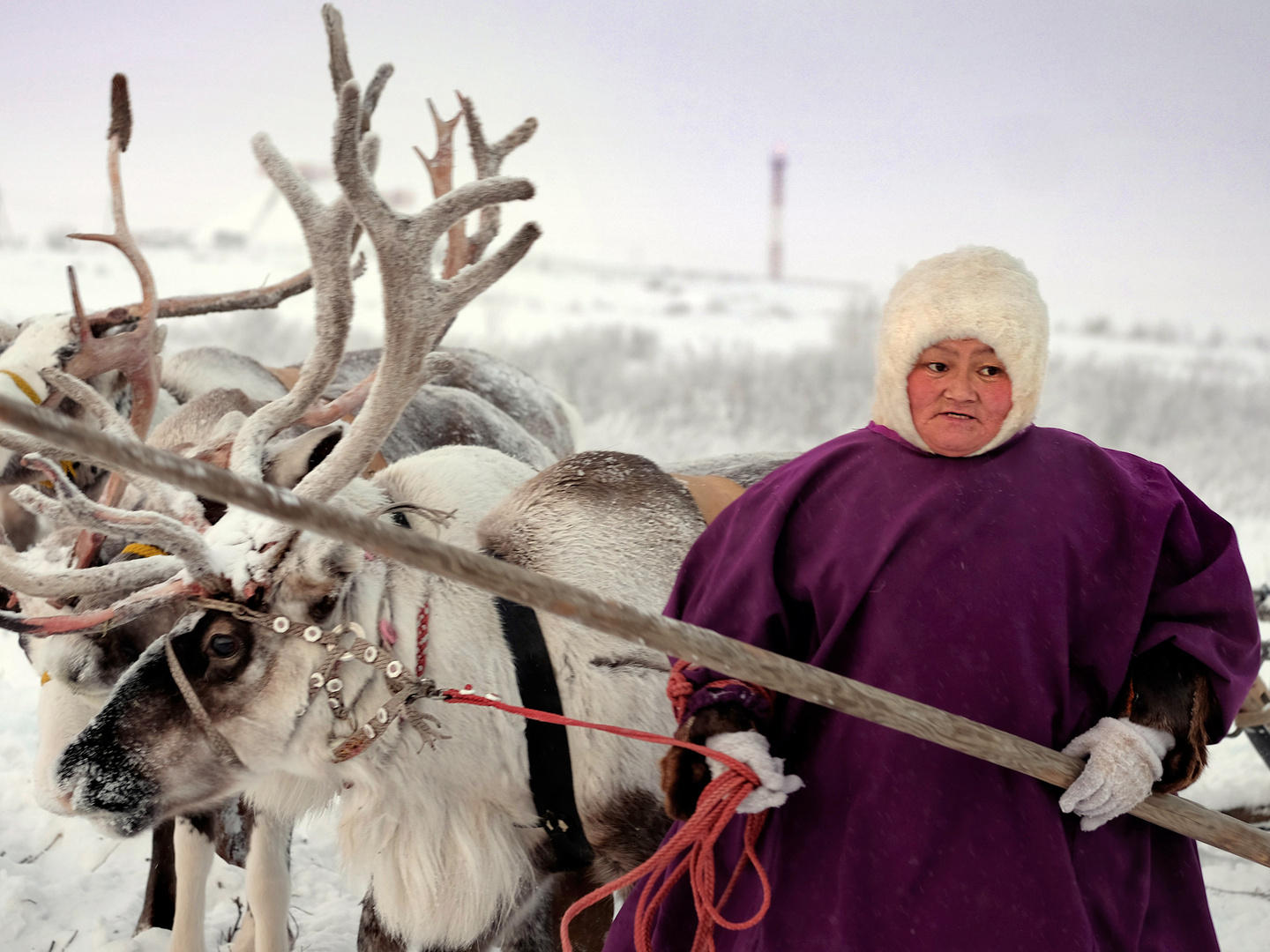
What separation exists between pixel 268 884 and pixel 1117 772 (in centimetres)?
194

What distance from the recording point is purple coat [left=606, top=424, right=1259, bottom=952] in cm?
125

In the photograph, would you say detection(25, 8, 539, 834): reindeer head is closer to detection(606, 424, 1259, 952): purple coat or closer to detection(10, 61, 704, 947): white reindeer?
detection(10, 61, 704, 947): white reindeer

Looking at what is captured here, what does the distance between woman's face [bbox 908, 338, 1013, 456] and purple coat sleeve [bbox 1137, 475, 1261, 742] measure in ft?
0.90

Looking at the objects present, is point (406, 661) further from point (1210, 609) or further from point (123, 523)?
point (1210, 609)

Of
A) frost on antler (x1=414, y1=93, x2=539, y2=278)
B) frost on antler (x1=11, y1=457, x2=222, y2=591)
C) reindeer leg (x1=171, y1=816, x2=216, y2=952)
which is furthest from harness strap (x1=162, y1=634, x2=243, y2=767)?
frost on antler (x1=414, y1=93, x2=539, y2=278)

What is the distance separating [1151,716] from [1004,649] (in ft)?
Answer: 0.64

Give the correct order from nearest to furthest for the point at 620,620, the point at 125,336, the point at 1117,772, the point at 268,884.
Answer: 1. the point at 620,620
2. the point at 1117,772
3. the point at 268,884
4. the point at 125,336

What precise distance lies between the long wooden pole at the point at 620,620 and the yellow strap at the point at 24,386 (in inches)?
72.0

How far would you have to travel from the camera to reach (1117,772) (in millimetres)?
1176

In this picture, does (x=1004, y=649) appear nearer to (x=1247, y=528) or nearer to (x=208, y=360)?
(x=208, y=360)

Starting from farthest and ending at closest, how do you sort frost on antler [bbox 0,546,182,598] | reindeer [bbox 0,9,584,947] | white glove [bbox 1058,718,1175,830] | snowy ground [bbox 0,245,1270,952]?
snowy ground [bbox 0,245,1270,952], reindeer [bbox 0,9,584,947], frost on antler [bbox 0,546,182,598], white glove [bbox 1058,718,1175,830]

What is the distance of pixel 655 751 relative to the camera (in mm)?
1775

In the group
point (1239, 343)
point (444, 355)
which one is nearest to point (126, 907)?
point (444, 355)

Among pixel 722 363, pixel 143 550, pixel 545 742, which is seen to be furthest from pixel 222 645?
pixel 722 363
